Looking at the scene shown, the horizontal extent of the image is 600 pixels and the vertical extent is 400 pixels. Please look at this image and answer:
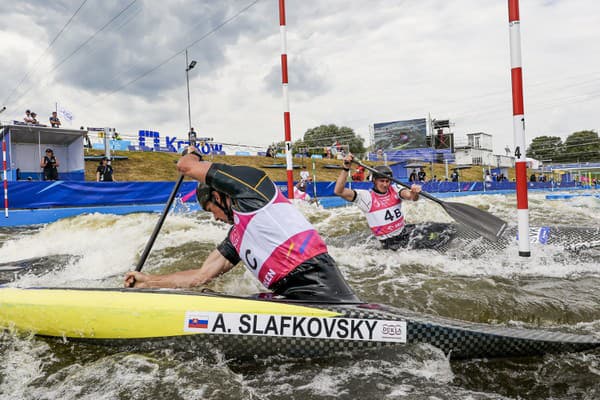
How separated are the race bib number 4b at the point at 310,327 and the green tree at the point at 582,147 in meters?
75.4

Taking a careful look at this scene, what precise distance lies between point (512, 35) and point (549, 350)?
10.1 ft

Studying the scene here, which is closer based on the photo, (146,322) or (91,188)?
(146,322)

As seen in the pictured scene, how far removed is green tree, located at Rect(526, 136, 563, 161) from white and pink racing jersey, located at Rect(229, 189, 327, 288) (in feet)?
258

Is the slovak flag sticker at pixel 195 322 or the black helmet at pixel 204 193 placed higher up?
the black helmet at pixel 204 193

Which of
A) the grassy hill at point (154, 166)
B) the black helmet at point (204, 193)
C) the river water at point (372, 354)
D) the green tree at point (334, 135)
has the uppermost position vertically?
the green tree at point (334, 135)

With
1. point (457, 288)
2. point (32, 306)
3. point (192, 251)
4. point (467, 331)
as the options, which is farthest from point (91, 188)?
point (467, 331)

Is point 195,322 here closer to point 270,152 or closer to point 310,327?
point 310,327

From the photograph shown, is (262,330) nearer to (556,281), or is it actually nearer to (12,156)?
(556,281)

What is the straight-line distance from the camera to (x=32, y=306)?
2447 mm

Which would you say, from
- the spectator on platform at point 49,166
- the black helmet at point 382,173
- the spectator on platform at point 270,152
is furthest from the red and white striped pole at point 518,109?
the spectator on platform at point 270,152

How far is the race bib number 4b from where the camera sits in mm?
2109

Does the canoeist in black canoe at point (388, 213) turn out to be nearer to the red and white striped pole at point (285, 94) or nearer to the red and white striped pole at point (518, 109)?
the red and white striped pole at point (518, 109)

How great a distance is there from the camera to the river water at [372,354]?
1.90 meters

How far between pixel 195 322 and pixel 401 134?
160 ft
